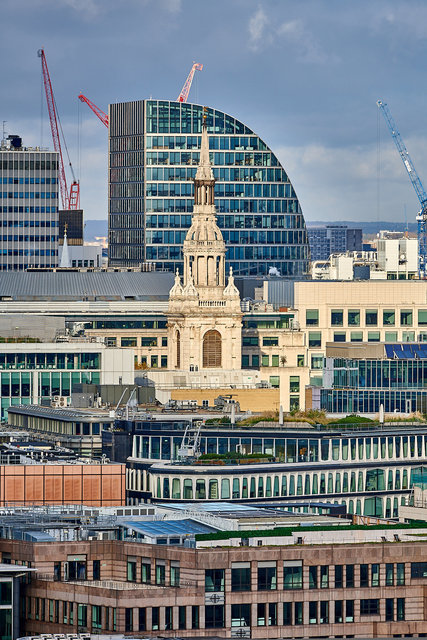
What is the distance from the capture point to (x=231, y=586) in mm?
132375

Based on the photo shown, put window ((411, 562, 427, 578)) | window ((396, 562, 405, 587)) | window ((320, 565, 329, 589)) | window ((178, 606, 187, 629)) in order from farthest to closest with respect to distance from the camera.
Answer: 1. window ((411, 562, 427, 578))
2. window ((396, 562, 405, 587))
3. window ((320, 565, 329, 589))
4. window ((178, 606, 187, 629))

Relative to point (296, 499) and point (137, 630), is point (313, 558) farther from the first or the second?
point (296, 499)

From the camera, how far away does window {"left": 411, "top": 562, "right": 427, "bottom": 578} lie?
13625 centimetres

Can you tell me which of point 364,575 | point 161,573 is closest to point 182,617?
point 161,573

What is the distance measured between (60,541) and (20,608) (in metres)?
4.00

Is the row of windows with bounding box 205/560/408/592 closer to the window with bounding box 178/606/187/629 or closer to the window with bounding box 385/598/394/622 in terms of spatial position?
the window with bounding box 385/598/394/622

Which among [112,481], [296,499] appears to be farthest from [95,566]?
[296,499]

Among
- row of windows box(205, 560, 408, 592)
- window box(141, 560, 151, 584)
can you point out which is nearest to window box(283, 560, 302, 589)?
row of windows box(205, 560, 408, 592)

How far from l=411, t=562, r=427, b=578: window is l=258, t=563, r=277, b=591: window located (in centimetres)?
702

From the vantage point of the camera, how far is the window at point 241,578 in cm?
13250

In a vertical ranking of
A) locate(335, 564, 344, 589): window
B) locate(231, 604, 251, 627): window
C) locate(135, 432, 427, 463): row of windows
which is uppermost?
locate(135, 432, 427, 463): row of windows

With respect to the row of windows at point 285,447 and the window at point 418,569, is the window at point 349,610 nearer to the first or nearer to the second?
the window at point 418,569

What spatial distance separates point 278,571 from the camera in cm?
13338

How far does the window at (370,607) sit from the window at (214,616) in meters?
7.06
